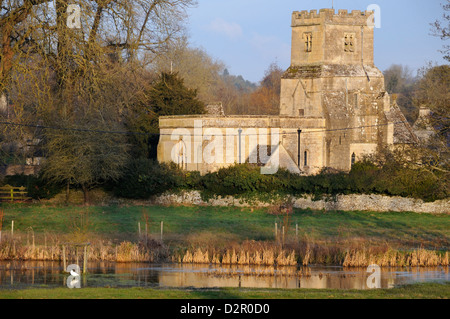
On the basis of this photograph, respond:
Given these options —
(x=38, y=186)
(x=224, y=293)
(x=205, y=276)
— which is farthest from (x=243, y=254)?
(x=38, y=186)

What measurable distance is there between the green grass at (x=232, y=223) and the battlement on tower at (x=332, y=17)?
2439cm

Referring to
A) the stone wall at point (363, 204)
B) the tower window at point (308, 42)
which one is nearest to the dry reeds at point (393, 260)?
the stone wall at point (363, 204)

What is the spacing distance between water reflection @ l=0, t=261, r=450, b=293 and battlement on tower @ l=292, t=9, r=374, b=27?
39.5m

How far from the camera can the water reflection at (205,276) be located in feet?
61.1

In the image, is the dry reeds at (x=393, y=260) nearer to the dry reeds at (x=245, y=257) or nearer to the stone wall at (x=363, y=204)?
the dry reeds at (x=245, y=257)

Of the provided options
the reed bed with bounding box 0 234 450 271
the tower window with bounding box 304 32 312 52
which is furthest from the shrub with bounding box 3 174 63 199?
the tower window with bounding box 304 32 312 52

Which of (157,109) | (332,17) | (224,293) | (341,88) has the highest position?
(332,17)

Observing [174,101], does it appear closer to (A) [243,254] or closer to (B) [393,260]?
Result: (A) [243,254]

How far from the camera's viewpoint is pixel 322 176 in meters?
41.2

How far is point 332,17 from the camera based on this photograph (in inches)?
2325

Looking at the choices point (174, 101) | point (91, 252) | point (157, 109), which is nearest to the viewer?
point (91, 252)

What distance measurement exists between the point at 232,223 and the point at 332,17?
30.6 metres
